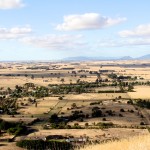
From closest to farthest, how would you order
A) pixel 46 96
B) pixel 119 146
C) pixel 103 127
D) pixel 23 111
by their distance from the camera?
pixel 119 146, pixel 103 127, pixel 23 111, pixel 46 96

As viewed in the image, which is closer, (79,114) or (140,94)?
(79,114)

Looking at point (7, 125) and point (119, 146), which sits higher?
point (119, 146)

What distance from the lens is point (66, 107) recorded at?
421 feet

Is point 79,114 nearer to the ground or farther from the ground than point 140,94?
nearer to the ground

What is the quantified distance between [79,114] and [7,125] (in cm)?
2759

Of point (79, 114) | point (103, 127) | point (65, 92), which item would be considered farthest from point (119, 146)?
point (65, 92)

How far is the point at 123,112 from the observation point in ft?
379

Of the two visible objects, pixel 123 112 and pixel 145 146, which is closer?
pixel 145 146

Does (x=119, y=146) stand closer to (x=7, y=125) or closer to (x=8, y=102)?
(x=7, y=125)

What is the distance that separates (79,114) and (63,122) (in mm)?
14241

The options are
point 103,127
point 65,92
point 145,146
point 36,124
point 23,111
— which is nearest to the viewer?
point 145,146

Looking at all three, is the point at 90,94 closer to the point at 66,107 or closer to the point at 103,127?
the point at 66,107

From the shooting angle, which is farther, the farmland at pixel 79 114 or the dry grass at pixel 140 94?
the dry grass at pixel 140 94

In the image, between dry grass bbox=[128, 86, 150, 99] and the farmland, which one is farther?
dry grass bbox=[128, 86, 150, 99]
